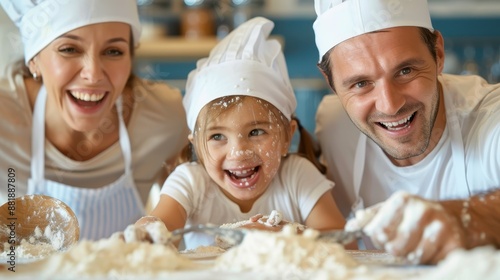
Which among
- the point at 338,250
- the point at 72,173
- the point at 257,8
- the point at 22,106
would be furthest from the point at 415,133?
the point at 257,8

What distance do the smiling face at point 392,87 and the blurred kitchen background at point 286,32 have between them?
224cm

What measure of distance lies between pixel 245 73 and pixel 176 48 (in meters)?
2.28

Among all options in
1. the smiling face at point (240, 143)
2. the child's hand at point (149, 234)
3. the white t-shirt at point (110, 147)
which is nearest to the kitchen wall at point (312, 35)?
the white t-shirt at point (110, 147)

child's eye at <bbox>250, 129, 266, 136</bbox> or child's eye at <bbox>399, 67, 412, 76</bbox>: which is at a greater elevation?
child's eye at <bbox>399, 67, 412, 76</bbox>

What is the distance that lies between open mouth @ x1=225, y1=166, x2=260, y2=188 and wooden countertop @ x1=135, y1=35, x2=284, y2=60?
2.24m

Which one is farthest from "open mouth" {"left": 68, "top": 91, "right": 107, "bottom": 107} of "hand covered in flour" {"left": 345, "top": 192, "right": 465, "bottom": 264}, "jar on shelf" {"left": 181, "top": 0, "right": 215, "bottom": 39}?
"jar on shelf" {"left": 181, "top": 0, "right": 215, "bottom": 39}

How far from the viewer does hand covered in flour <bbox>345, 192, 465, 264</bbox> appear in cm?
92

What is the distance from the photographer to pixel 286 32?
3.88 metres

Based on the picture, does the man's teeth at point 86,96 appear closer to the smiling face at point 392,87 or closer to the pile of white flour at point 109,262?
the smiling face at point 392,87

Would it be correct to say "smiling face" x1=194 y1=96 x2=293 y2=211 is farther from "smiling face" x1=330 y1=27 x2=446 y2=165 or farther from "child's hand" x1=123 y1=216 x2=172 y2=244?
"child's hand" x1=123 y1=216 x2=172 y2=244

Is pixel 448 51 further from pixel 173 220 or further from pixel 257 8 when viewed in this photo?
pixel 173 220

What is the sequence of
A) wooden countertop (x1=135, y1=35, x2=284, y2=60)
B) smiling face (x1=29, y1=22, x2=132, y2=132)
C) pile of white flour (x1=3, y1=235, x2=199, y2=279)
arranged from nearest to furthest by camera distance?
1. pile of white flour (x1=3, y1=235, x2=199, y2=279)
2. smiling face (x1=29, y1=22, x2=132, y2=132)
3. wooden countertop (x1=135, y1=35, x2=284, y2=60)

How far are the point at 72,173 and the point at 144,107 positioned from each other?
0.26 meters

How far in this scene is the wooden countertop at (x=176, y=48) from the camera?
365 cm
